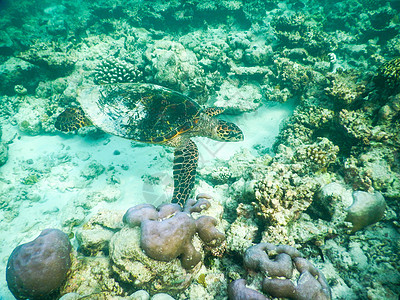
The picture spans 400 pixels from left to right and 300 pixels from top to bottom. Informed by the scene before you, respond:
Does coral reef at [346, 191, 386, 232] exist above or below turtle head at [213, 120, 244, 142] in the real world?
above

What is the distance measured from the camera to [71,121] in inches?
186

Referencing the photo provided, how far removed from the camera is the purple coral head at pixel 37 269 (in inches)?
72.8

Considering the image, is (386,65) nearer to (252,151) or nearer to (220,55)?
(252,151)

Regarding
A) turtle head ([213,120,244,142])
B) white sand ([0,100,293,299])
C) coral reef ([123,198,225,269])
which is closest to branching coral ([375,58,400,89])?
white sand ([0,100,293,299])

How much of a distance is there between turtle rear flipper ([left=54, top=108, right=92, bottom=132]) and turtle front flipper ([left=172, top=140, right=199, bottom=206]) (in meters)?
2.86

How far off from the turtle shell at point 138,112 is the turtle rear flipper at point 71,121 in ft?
2.27

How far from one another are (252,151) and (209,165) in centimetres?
145

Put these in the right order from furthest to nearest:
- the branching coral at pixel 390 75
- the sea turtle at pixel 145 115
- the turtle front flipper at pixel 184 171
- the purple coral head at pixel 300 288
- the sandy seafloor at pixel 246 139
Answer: the sea turtle at pixel 145 115, the turtle front flipper at pixel 184 171, the branching coral at pixel 390 75, the sandy seafloor at pixel 246 139, the purple coral head at pixel 300 288

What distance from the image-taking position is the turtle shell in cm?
421

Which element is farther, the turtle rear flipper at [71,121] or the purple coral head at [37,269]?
the turtle rear flipper at [71,121]

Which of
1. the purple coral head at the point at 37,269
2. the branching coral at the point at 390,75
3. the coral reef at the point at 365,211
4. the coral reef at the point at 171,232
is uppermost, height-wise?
the branching coral at the point at 390,75

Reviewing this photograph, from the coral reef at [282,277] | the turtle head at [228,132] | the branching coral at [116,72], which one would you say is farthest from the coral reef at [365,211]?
the branching coral at [116,72]

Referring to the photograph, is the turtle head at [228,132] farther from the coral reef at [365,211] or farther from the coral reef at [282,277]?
the coral reef at [282,277]

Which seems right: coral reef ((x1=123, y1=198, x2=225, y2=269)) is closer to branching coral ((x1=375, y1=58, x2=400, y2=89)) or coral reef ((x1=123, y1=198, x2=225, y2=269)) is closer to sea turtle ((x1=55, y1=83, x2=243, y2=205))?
sea turtle ((x1=55, y1=83, x2=243, y2=205))
